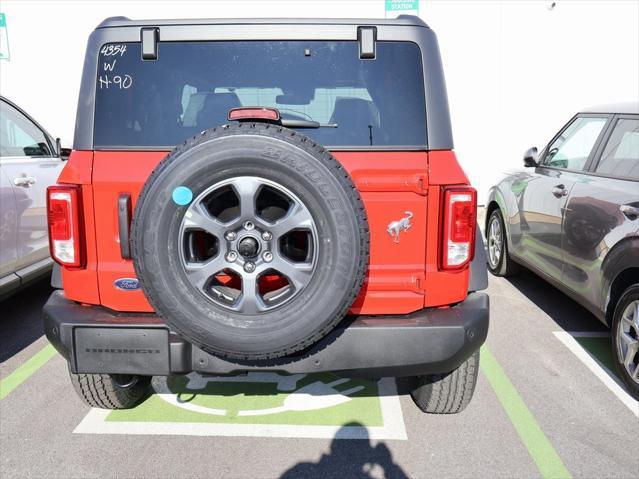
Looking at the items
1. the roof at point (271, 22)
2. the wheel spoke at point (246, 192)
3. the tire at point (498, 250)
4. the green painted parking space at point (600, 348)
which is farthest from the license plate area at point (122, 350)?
the tire at point (498, 250)

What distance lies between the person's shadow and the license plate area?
0.81m

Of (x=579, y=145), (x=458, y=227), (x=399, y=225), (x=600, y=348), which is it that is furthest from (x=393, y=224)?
(x=579, y=145)

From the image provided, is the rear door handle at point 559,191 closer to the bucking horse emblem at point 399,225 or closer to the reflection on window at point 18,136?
the bucking horse emblem at point 399,225

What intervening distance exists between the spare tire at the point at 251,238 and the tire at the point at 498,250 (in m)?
3.83

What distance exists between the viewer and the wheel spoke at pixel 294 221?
6.73 feet

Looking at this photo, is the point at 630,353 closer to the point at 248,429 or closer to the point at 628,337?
the point at 628,337

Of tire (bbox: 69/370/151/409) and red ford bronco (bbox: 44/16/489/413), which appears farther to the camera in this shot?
tire (bbox: 69/370/151/409)

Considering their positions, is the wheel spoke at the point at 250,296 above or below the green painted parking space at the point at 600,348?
above

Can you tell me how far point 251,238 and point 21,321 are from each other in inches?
136

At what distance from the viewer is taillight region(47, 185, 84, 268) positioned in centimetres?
236

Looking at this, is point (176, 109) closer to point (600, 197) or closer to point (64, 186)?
point (64, 186)

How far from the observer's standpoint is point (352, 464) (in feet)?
8.55

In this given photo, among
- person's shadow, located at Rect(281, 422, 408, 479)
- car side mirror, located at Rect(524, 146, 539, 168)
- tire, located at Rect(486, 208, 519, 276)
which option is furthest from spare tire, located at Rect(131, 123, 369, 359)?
tire, located at Rect(486, 208, 519, 276)

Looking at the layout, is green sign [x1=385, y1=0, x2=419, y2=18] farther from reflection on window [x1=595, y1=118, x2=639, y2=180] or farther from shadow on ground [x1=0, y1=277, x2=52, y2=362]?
shadow on ground [x1=0, y1=277, x2=52, y2=362]
